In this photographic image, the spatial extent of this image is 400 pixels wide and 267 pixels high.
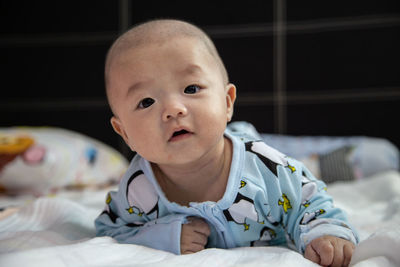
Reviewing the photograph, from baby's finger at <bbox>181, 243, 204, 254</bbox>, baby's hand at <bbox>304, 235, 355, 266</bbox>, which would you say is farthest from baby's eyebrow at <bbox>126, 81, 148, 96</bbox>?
baby's hand at <bbox>304, 235, 355, 266</bbox>

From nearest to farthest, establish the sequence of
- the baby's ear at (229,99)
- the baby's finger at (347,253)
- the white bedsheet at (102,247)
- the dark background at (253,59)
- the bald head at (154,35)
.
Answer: the white bedsheet at (102,247) → the baby's finger at (347,253) → the bald head at (154,35) → the baby's ear at (229,99) → the dark background at (253,59)

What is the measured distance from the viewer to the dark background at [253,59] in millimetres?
2363

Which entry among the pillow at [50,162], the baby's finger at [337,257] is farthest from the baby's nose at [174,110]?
the pillow at [50,162]

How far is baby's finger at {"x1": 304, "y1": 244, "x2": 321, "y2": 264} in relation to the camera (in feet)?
2.72

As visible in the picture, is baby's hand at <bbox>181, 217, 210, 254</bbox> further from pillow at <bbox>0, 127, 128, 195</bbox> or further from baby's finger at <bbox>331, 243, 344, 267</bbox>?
pillow at <bbox>0, 127, 128, 195</bbox>

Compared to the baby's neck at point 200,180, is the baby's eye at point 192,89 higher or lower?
higher

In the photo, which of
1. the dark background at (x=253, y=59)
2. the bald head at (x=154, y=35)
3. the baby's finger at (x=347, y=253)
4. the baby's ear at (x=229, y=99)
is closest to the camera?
the baby's finger at (x=347, y=253)

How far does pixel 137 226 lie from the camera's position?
105 centimetres

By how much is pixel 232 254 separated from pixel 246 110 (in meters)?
1.72

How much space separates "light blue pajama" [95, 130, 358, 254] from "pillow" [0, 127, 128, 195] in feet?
3.08

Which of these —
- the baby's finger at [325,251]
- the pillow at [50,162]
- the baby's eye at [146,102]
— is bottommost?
the pillow at [50,162]

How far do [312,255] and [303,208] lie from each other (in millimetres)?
148

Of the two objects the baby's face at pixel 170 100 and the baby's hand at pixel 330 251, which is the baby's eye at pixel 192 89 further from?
the baby's hand at pixel 330 251

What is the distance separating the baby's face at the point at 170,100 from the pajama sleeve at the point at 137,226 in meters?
0.14
